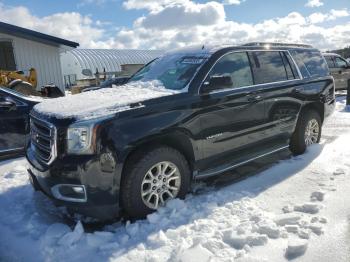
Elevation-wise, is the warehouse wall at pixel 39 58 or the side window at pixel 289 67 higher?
the warehouse wall at pixel 39 58

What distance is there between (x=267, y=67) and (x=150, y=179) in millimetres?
2517

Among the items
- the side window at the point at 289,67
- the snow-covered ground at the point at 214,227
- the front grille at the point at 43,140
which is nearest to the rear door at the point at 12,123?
the snow-covered ground at the point at 214,227

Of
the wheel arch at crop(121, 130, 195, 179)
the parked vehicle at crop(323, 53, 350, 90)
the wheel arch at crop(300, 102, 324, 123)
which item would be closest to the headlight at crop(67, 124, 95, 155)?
the wheel arch at crop(121, 130, 195, 179)

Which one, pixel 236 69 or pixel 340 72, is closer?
pixel 236 69

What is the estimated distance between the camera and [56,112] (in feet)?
10.8

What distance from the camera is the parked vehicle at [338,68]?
578 inches

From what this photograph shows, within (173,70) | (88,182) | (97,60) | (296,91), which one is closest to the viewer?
(88,182)

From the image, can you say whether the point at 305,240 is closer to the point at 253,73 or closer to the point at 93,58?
the point at 253,73

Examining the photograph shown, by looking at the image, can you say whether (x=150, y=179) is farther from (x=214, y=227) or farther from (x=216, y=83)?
(x=216, y=83)

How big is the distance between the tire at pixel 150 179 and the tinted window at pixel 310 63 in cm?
294

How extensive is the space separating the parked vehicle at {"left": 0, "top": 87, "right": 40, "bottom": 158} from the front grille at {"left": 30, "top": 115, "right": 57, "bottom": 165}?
7.39 ft

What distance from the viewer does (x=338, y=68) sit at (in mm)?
14914

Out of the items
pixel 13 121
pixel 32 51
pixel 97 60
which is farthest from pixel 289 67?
pixel 97 60

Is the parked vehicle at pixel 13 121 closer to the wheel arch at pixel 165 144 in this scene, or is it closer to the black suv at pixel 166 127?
the black suv at pixel 166 127
